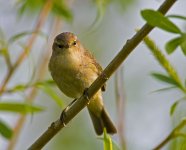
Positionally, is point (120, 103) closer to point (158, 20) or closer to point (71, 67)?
point (158, 20)

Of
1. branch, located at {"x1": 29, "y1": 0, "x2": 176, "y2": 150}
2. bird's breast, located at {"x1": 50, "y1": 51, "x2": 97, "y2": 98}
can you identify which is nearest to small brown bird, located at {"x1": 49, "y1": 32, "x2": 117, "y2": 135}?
bird's breast, located at {"x1": 50, "y1": 51, "x2": 97, "y2": 98}

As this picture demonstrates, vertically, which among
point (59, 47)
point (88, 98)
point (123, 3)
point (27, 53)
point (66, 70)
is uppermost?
point (123, 3)

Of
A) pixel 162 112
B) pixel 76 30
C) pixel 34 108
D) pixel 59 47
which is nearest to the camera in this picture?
pixel 34 108

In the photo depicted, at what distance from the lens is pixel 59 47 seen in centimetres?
447

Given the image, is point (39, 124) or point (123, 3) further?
point (39, 124)

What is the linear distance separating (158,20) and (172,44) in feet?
0.78

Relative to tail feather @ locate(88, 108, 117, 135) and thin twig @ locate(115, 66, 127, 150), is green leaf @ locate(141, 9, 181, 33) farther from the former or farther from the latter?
tail feather @ locate(88, 108, 117, 135)

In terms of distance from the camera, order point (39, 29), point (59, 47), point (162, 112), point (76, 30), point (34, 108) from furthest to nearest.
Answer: point (76, 30) < point (162, 112) < point (59, 47) < point (39, 29) < point (34, 108)

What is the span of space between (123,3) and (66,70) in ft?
3.30

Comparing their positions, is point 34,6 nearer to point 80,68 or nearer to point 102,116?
point 80,68

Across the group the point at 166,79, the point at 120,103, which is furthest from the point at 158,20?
the point at 120,103

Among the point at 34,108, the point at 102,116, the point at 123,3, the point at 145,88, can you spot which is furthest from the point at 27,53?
the point at 145,88

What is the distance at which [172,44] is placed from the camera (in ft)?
8.10

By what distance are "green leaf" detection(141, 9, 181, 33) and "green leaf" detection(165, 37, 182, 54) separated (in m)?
0.05
